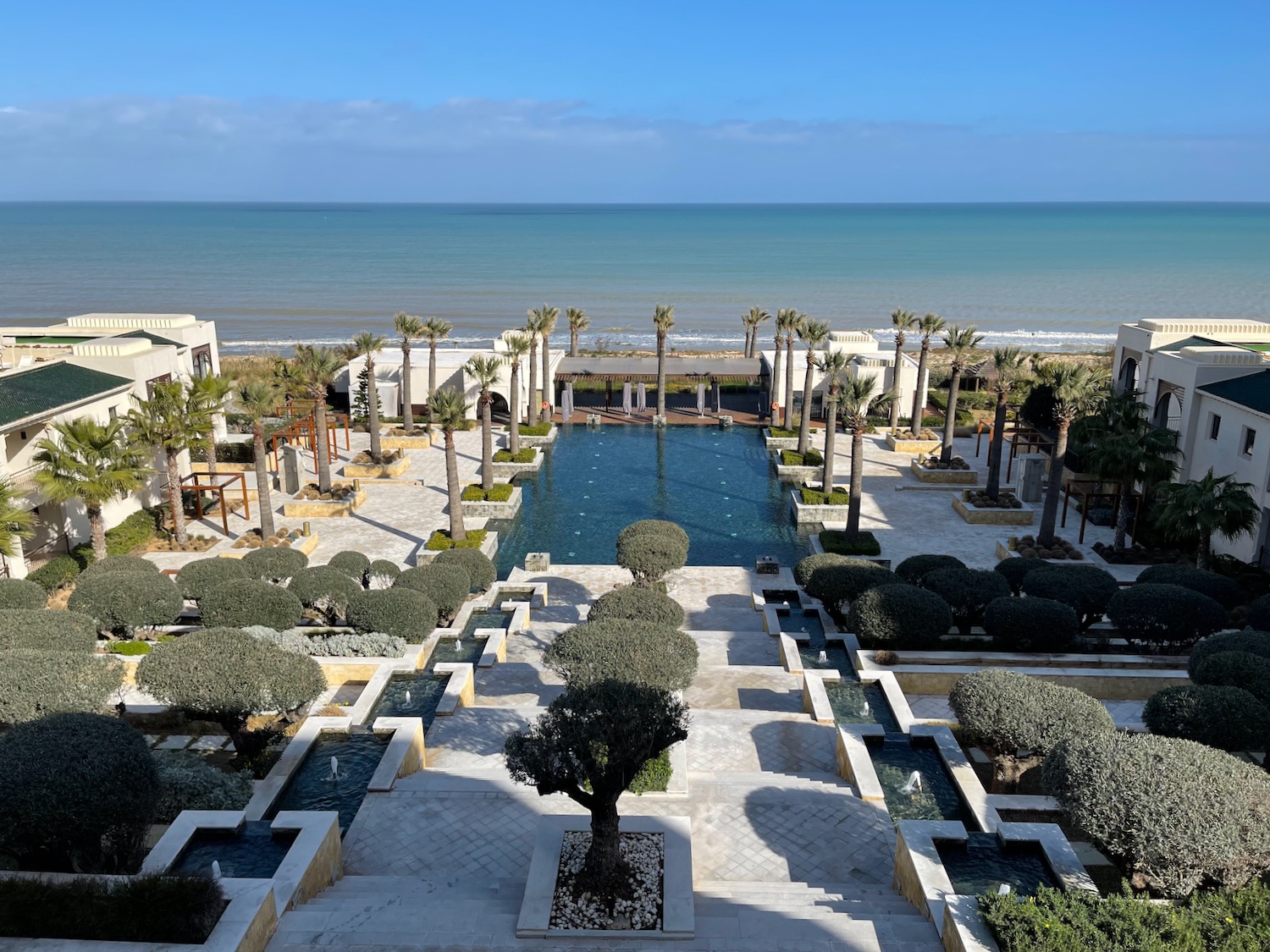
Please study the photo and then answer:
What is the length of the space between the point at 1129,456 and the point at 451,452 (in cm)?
2152

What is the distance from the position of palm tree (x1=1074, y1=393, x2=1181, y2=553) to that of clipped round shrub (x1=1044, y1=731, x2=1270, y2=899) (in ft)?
61.1

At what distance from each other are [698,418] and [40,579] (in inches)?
1247

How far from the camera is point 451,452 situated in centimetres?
3050

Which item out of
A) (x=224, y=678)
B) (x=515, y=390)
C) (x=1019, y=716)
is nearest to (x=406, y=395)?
(x=515, y=390)

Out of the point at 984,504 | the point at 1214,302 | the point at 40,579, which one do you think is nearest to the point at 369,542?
the point at 40,579

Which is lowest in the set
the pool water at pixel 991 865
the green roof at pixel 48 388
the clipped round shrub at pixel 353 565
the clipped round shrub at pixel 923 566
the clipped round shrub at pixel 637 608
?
the clipped round shrub at pixel 353 565

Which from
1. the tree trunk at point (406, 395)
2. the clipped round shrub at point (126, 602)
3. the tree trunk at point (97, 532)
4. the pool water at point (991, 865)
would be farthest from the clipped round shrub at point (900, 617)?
the tree trunk at point (406, 395)

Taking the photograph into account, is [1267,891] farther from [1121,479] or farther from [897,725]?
[1121,479]

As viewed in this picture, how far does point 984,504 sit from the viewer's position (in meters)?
33.2

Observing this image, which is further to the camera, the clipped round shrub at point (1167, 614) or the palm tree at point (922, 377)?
the palm tree at point (922, 377)

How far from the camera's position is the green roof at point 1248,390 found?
88.2ft

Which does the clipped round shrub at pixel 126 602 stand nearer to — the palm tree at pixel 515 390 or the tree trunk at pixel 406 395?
the palm tree at pixel 515 390

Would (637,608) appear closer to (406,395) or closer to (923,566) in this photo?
(923,566)

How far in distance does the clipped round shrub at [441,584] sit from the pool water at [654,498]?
5609 millimetres
